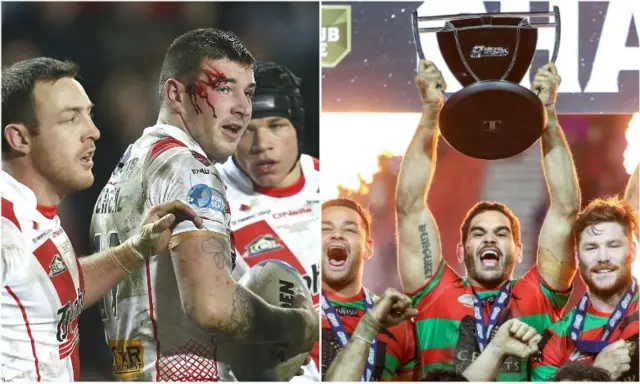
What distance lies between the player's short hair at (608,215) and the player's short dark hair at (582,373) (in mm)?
526

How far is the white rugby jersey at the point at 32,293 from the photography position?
13.1 feet

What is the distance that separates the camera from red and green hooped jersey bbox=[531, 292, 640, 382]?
406 cm

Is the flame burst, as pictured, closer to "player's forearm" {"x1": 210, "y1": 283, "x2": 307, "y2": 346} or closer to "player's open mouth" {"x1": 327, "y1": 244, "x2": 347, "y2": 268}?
"player's open mouth" {"x1": 327, "y1": 244, "x2": 347, "y2": 268}

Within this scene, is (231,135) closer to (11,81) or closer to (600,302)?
(11,81)

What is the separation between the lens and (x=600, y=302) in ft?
13.4

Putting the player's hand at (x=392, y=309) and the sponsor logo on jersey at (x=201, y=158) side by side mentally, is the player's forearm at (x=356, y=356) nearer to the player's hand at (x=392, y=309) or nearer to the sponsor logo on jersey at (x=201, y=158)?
the player's hand at (x=392, y=309)

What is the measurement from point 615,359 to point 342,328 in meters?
1.16

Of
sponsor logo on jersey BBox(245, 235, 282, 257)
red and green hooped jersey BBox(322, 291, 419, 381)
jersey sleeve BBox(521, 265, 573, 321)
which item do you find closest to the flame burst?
sponsor logo on jersey BBox(245, 235, 282, 257)

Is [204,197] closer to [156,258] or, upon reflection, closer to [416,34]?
[156,258]

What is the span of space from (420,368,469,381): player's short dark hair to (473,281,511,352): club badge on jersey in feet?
0.48

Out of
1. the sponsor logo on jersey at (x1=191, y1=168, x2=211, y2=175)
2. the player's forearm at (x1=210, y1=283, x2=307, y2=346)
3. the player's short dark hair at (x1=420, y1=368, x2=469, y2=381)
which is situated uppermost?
the sponsor logo on jersey at (x1=191, y1=168, x2=211, y2=175)

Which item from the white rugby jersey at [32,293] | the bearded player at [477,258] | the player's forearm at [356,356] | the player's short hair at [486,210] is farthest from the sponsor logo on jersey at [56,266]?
the player's short hair at [486,210]

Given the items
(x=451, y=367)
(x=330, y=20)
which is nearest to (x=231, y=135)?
(x=330, y=20)

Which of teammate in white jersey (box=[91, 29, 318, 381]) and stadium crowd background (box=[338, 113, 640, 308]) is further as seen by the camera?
stadium crowd background (box=[338, 113, 640, 308])
